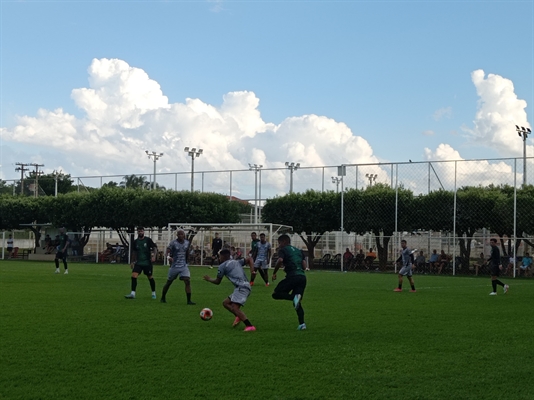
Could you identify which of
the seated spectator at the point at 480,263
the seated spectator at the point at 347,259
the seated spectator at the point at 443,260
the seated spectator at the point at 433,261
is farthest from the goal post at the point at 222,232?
the seated spectator at the point at 480,263

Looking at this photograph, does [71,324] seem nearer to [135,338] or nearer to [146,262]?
[135,338]

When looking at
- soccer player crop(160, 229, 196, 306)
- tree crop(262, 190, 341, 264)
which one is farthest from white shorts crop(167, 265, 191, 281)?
tree crop(262, 190, 341, 264)

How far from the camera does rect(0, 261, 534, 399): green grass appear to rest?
8.23m

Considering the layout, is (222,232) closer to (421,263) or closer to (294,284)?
(421,263)

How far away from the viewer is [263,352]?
10.7 metres

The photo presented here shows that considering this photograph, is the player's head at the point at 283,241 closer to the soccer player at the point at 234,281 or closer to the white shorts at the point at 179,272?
the soccer player at the point at 234,281

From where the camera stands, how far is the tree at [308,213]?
52719 mm

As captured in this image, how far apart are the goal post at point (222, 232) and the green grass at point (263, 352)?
30670 mm

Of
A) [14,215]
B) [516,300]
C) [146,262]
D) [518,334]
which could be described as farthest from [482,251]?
[14,215]

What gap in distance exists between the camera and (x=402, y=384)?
338 inches

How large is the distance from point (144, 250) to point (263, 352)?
9849 mm

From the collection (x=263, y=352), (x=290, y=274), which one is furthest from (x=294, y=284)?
(x=263, y=352)

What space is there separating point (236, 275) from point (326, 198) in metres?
39.9

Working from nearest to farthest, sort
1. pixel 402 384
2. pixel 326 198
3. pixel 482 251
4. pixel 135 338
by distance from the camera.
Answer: pixel 402 384 < pixel 135 338 < pixel 482 251 < pixel 326 198
